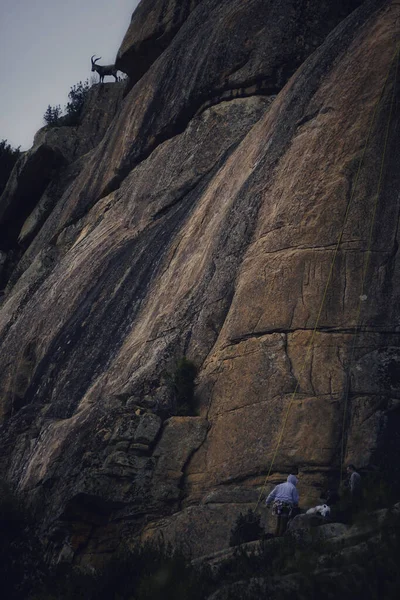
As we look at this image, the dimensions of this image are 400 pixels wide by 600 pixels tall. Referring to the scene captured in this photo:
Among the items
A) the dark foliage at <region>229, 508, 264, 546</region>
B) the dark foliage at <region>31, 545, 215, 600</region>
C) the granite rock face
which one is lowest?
the dark foliage at <region>31, 545, 215, 600</region>

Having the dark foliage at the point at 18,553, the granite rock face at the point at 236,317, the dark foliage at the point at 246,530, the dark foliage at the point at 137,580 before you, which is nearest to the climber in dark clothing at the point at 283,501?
the dark foliage at the point at 246,530

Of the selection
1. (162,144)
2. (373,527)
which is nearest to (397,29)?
(162,144)

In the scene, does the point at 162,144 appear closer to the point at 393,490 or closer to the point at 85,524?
the point at 85,524

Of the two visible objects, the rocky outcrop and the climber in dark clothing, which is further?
the rocky outcrop

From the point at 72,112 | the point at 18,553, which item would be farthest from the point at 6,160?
the point at 18,553

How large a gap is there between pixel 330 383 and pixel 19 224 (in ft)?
104

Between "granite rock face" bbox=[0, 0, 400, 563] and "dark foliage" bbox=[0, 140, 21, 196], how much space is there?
24.6m

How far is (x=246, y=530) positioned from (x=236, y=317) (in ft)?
18.3

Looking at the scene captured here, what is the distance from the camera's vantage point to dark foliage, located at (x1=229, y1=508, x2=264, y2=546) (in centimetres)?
1795

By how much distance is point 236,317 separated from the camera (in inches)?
859

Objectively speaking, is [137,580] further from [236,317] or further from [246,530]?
[236,317]

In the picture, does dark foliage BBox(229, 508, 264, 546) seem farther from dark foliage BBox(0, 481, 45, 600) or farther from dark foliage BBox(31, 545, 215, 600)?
dark foliage BBox(0, 481, 45, 600)

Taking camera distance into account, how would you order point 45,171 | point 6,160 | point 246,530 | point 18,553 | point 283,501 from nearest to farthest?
point 283,501
point 246,530
point 18,553
point 45,171
point 6,160

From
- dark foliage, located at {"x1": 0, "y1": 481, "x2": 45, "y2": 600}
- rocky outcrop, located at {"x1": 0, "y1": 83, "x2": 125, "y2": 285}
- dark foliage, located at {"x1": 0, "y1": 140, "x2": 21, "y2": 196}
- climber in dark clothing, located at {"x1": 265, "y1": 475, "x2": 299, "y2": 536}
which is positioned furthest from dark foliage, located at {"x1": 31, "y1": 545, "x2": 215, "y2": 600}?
dark foliage, located at {"x1": 0, "y1": 140, "x2": 21, "y2": 196}
